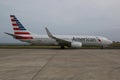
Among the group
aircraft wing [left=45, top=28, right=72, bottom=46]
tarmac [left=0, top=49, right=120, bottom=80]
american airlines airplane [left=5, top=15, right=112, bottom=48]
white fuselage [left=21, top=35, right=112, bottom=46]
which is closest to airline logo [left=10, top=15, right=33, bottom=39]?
american airlines airplane [left=5, top=15, right=112, bottom=48]

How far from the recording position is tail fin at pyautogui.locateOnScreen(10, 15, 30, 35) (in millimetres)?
35562

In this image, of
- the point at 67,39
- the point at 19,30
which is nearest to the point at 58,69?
the point at 67,39

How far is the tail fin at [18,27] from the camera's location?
117 feet

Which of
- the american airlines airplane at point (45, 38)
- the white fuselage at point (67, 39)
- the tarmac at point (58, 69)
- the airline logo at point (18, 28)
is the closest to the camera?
the tarmac at point (58, 69)

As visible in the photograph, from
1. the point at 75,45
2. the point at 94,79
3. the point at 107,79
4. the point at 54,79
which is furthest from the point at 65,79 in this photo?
the point at 75,45

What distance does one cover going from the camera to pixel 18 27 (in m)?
35.8

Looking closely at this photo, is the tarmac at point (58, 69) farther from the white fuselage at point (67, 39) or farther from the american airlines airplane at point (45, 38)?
the white fuselage at point (67, 39)

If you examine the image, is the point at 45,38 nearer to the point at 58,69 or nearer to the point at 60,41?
the point at 60,41

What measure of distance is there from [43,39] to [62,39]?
368 cm

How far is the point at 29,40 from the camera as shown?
115 ft

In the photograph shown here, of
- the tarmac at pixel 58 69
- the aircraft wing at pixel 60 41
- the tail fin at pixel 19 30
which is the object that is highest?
the tail fin at pixel 19 30

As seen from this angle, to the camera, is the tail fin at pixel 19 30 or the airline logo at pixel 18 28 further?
the airline logo at pixel 18 28

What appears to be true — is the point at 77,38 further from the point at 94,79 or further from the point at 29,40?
the point at 94,79

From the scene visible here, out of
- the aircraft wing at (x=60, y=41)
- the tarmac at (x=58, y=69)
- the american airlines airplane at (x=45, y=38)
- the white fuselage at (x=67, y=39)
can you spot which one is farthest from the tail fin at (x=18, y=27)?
the tarmac at (x=58, y=69)
